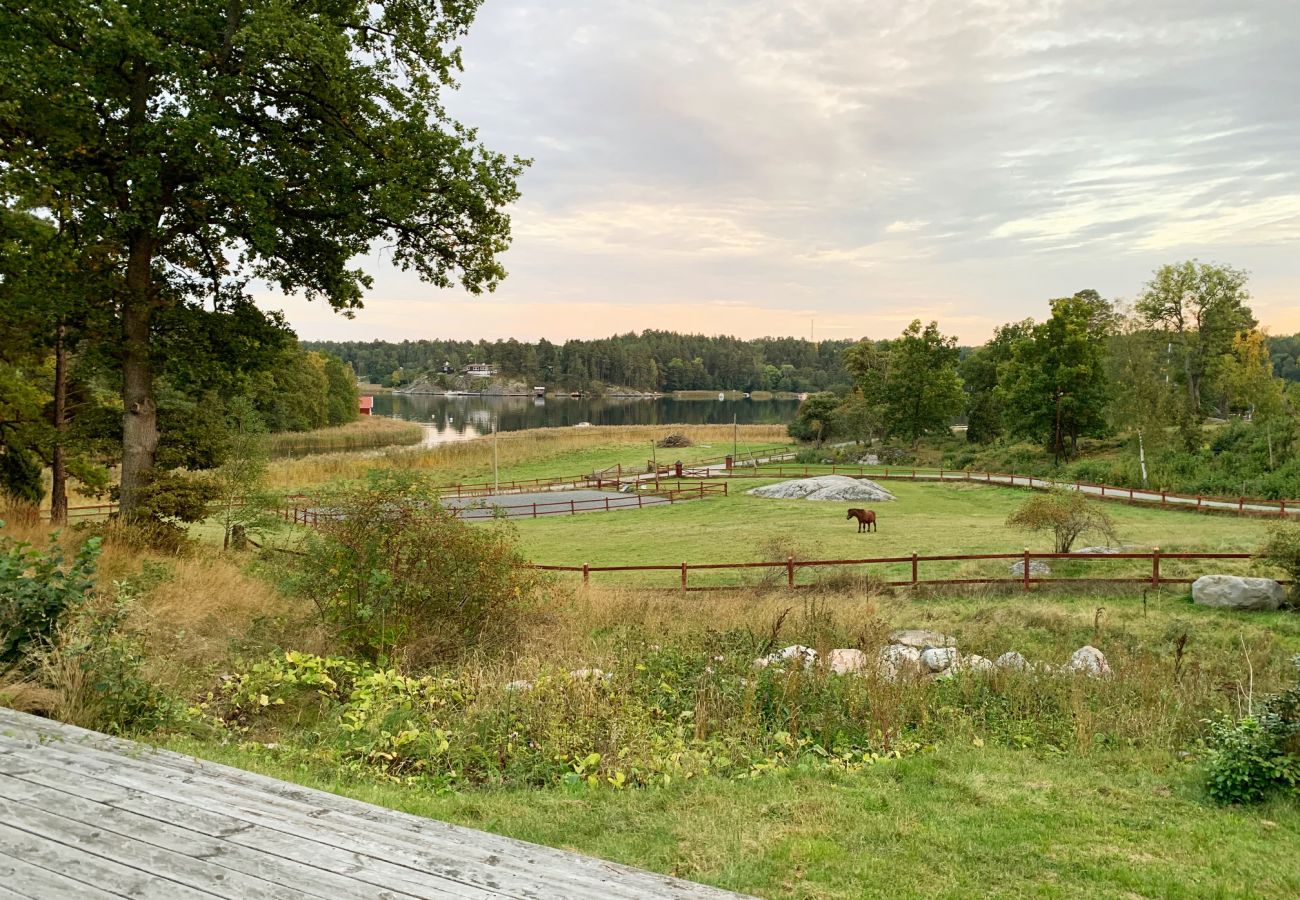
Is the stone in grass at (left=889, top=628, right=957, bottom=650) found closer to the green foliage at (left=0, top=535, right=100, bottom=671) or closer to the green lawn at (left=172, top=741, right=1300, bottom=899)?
the green lawn at (left=172, top=741, right=1300, bottom=899)

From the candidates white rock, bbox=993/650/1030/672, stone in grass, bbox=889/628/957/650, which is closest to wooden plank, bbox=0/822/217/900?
white rock, bbox=993/650/1030/672

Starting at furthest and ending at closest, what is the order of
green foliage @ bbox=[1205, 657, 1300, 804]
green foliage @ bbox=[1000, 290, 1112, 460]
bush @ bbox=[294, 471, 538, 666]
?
green foliage @ bbox=[1000, 290, 1112, 460], bush @ bbox=[294, 471, 538, 666], green foliage @ bbox=[1205, 657, 1300, 804]

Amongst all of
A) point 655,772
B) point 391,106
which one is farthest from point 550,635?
point 391,106

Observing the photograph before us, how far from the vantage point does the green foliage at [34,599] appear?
18.7ft

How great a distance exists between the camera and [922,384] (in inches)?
2285

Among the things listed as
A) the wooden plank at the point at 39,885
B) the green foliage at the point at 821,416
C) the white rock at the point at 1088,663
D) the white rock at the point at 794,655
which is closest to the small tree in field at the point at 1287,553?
the white rock at the point at 1088,663

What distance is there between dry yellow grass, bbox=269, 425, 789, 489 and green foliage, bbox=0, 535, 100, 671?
30298 mm

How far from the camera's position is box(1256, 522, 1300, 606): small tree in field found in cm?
1423

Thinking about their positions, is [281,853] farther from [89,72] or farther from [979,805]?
[89,72]

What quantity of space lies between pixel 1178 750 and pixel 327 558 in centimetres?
923

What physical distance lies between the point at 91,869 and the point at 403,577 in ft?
20.9

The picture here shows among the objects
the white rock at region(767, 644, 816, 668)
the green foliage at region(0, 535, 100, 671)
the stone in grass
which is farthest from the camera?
the stone in grass

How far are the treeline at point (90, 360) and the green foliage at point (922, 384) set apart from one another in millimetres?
50488

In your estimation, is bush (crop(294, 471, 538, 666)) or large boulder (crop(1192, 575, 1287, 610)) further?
large boulder (crop(1192, 575, 1287, 610))
